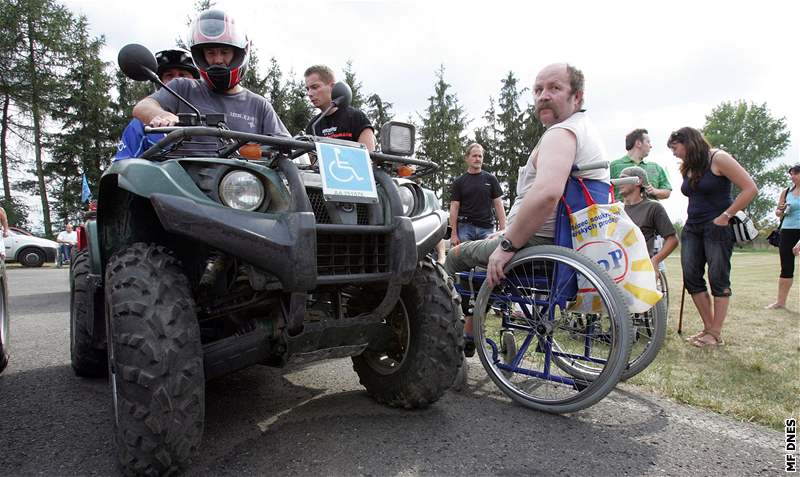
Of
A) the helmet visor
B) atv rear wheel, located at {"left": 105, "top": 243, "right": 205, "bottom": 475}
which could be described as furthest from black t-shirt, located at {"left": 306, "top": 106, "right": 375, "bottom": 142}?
atv rear wheel, located at {"left": 105, "top": 243, "right": 205, "bottom": 475}

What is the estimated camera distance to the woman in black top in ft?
14.3

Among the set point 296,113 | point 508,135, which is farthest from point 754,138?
point 296,113

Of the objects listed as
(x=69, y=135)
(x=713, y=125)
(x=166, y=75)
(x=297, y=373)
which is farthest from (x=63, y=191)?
(x=713, y=125)

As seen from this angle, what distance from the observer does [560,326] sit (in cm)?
278

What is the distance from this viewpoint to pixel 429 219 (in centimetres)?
257

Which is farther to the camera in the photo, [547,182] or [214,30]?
[214,30]

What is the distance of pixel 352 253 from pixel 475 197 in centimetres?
479

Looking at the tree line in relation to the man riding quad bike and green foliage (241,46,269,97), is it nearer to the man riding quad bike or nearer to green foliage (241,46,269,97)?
green foliage (241,46,269,97)

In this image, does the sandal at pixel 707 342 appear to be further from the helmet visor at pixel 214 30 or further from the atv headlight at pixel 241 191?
the helmet visor at pixel 214 30

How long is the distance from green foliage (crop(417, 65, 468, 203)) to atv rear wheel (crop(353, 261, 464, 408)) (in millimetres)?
29714

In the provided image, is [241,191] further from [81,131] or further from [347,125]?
[81,131]

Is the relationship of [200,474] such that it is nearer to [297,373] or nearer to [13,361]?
[297,373]

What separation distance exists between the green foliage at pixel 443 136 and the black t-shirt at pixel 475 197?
25.2 m

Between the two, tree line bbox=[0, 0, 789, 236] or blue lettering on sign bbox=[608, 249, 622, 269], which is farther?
tree line bbox=[0, 0, 789, 236]
